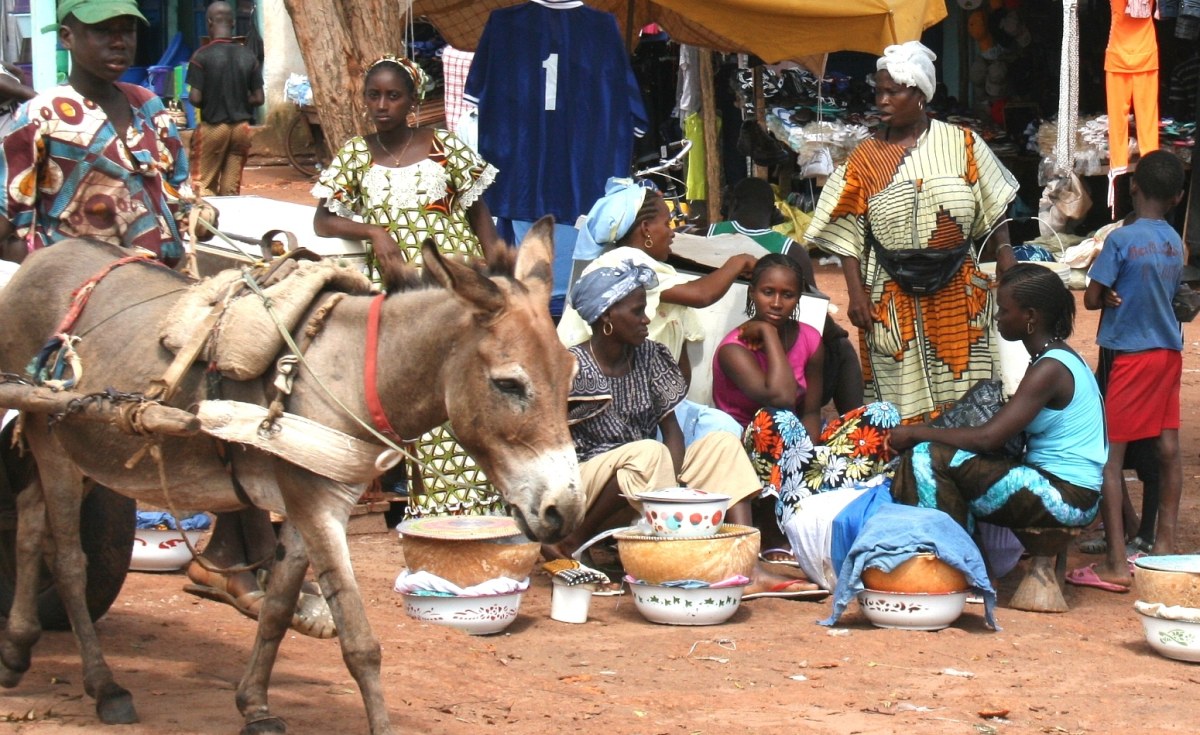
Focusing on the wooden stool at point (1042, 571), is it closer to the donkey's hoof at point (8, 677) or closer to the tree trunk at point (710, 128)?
the donkey's hoof at point (8, 677)

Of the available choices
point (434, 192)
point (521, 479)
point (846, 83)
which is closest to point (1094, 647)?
point (521, 479)

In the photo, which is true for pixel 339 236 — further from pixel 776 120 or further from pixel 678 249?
pixel 776 120

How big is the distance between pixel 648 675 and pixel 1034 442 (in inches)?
Result: 81.3

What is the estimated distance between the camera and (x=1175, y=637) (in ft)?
19.2

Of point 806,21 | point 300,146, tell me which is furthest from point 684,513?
point 300,146

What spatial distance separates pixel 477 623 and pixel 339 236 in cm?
212

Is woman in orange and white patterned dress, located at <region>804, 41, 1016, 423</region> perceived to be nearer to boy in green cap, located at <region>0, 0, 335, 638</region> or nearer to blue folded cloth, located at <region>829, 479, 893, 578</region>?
blue folded cloth, located at <region>829, 479, 893, 578</region>

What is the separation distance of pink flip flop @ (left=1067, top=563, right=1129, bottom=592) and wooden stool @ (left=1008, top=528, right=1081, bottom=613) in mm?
327

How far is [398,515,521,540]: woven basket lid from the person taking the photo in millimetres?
6102

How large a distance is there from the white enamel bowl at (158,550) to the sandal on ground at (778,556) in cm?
261

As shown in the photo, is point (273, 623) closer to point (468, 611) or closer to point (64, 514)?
point (64, 514)

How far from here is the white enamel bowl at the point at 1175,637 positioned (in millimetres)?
5832

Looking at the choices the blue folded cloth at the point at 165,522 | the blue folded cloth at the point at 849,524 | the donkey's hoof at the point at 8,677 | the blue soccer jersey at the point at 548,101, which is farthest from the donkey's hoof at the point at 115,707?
the blue soccer jersey at the point at 548,101

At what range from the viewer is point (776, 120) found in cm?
1418
